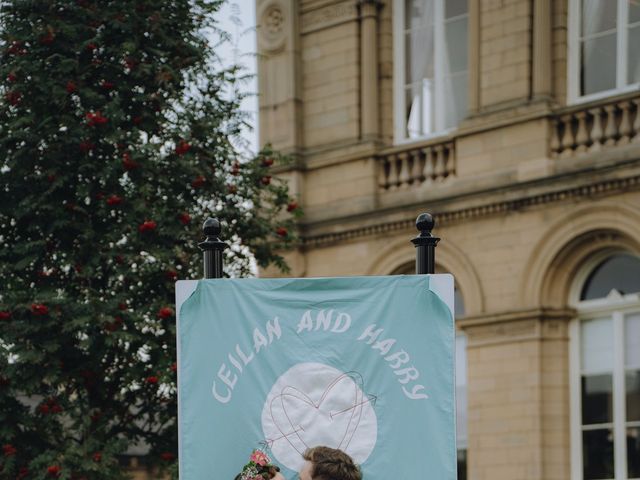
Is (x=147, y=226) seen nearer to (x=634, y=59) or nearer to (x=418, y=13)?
(x=634, y=59)

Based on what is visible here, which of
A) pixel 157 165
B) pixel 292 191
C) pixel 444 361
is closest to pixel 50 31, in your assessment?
pixel 157 165

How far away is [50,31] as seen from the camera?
541 inches

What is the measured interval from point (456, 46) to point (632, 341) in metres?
4.67

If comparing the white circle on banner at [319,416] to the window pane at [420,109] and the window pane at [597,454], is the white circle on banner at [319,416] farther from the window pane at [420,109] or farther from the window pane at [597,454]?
the window pane at [420,109]

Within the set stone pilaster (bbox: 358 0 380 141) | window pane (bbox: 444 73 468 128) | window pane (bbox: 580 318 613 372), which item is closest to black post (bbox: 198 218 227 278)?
window pane (bbox: 580 318 613 372)

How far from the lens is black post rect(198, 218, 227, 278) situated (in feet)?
26.9

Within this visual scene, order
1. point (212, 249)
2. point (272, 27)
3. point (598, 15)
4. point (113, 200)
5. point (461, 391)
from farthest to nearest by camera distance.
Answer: point (272, 27) < point (461, 391) < point (598, 15) < point (113, 200) < point (212, 249)

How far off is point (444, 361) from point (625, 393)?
881cm

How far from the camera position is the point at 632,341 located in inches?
631

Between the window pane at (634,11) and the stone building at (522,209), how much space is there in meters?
0.02

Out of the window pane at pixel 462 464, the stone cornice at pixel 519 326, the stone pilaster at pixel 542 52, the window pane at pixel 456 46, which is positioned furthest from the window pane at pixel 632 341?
the window pane at pixel 456 46

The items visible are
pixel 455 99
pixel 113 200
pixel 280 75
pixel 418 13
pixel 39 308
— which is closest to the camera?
pixel 39 308

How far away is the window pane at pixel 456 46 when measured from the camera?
59.8 ft

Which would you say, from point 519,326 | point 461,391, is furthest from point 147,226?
point 461,391
